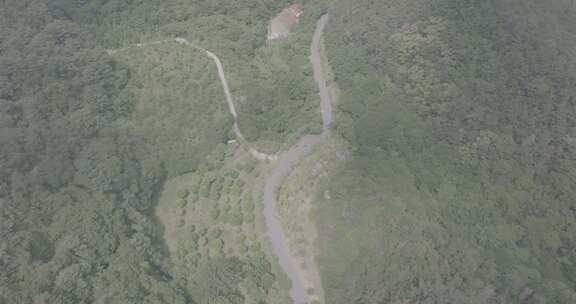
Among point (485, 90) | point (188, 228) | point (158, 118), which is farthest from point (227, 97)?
point (485, 90)

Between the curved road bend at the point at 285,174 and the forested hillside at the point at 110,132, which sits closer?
the forested hillside at the point at 110,132

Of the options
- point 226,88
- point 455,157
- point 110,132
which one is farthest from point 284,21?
point 455,157

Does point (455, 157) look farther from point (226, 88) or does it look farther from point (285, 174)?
point (226, 88)

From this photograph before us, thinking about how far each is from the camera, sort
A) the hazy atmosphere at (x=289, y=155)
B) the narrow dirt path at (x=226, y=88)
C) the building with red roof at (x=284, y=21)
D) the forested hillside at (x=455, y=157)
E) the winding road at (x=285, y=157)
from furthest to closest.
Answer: the building with red roof at (x=284, y=21)
the narrow dirt path at (x=226, y=88)
the winding road at (x=285, y=157)
the hazy atmosphere at (x=289, y=155)
the forested hillside at (x=455, y=157)

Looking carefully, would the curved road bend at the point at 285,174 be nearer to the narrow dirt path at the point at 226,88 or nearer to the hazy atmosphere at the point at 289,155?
the hazy atmosphere at the point at 289,155

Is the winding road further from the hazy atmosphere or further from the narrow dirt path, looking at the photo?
the hazy atmosphere

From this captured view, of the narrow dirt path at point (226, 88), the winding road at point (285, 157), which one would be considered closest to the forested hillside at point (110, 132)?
the narrow dirt path at point (226, 88)
